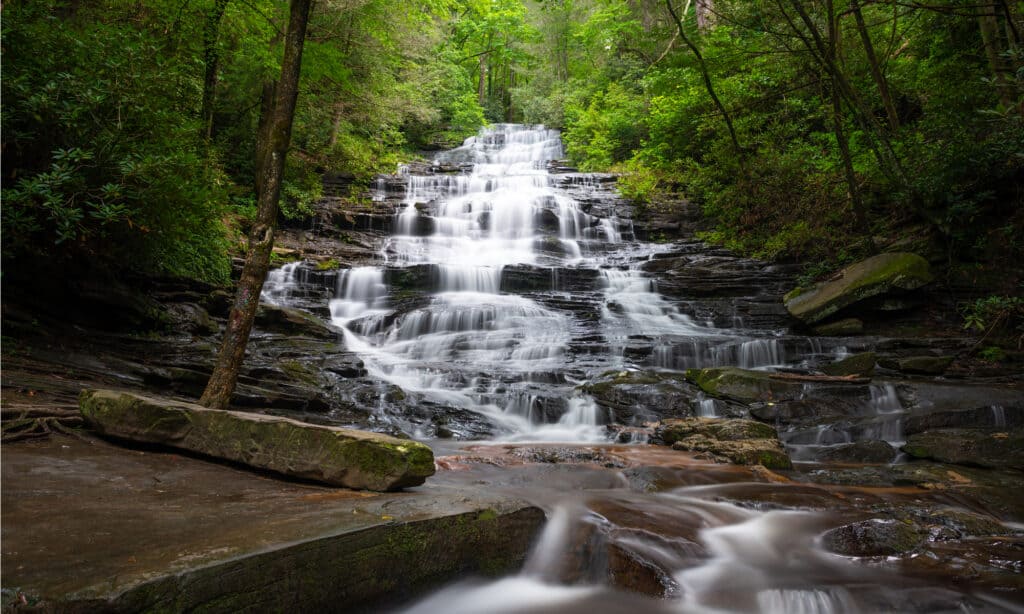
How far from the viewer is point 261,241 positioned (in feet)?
17.6

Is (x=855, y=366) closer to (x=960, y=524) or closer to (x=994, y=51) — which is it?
(x=960, y=524)

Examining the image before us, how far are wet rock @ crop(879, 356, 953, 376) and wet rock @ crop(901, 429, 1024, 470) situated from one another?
82.4 inches

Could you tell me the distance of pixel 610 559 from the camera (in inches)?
146

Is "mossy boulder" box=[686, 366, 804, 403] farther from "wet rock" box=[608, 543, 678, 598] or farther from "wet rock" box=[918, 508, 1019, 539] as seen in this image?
"wet rock" box=[608, 543, 678, 598]

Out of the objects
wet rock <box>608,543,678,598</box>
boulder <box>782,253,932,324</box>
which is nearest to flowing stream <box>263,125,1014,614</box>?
wet rock <box>608,543,678,598</box>

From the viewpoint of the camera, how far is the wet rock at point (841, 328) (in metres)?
10.8

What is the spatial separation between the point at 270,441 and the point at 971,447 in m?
7.72

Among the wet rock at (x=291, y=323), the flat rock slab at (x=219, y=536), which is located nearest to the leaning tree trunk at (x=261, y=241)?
the flat rock slab at (x=219, y=536)

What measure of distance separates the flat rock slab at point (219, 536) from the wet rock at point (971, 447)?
5687mm

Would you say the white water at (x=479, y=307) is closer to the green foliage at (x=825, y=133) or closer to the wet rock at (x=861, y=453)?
the wet rock at (x=861, y=453)

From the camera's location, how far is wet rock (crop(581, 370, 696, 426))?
844 cm

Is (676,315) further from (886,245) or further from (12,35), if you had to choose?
(12,35)

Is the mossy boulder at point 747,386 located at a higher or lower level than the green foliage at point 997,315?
lower

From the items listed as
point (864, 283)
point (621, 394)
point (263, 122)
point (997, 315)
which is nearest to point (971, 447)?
point (997, 315)
